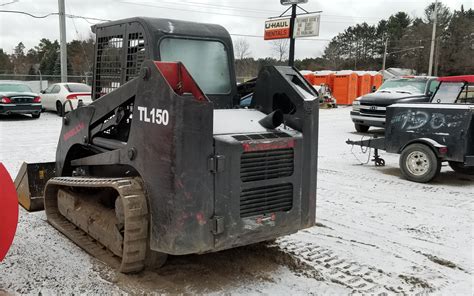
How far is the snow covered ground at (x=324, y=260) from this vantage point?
12.7ft

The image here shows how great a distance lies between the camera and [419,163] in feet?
26.6

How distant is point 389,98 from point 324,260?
1060cm

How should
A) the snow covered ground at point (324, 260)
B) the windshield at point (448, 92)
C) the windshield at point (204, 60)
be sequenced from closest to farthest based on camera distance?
1. the snow covered ground at point (324, 260)
2. the windshield at point (204, 60)
3. the windshield at point (448, 92)

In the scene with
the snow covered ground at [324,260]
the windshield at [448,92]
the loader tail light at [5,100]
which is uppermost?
the windshield at [448,92]

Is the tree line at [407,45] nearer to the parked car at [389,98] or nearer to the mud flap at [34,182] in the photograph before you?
the parked car at [389,98]

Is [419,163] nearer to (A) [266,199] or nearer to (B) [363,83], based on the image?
(A) [266,199]

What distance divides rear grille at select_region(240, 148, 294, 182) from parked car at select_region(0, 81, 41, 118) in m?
15.4

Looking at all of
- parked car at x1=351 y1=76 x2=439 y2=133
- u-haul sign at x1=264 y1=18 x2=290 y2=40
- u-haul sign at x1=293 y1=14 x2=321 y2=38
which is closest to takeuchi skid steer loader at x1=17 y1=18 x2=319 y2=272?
u-haul sign at x1=293 y1=14 x2=321 y2=38

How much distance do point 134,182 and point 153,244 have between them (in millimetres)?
522

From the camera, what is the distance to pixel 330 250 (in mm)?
4773

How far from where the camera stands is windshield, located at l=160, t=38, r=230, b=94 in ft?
14.1

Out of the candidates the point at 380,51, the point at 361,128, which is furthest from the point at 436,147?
the point at 380,51

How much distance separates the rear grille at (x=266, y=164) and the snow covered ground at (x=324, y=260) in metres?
0.95

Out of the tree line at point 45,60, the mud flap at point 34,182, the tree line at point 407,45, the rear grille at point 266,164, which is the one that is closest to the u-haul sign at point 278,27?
the mud flap at point 34,182
